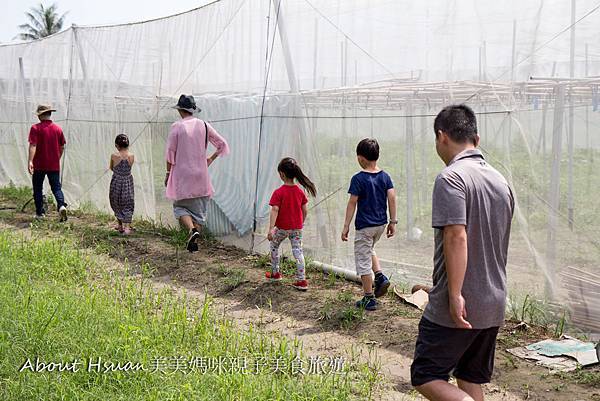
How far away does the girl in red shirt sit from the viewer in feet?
22.5

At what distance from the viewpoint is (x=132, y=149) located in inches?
440

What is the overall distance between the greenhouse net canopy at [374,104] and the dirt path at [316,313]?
0.60 meters

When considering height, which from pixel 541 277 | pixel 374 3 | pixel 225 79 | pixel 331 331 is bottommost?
pixel 331 331

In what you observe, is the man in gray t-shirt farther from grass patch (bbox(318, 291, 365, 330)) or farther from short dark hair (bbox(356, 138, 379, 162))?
short dark hair (bbox(356, 138, 379, 162))

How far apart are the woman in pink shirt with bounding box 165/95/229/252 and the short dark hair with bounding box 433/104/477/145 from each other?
556 cm

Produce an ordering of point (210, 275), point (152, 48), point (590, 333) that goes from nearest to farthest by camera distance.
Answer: point (590, 333) → point (210, 275) → point (152, 48)

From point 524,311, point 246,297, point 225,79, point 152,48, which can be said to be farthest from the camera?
point 152,48

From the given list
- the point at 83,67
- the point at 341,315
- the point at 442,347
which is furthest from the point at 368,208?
the point at 83,67

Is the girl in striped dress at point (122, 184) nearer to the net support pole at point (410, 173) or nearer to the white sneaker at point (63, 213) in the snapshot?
the white sneaker at point (63, 213)

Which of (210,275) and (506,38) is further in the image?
(210,275)

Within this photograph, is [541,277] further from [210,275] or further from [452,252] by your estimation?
[210,275]

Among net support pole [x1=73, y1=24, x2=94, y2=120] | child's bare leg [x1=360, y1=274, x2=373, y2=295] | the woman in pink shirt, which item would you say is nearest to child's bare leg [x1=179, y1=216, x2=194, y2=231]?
the woman in pink shirt

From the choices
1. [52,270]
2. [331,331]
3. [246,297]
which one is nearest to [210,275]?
[246,297]

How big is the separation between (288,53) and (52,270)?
3.48 meters
